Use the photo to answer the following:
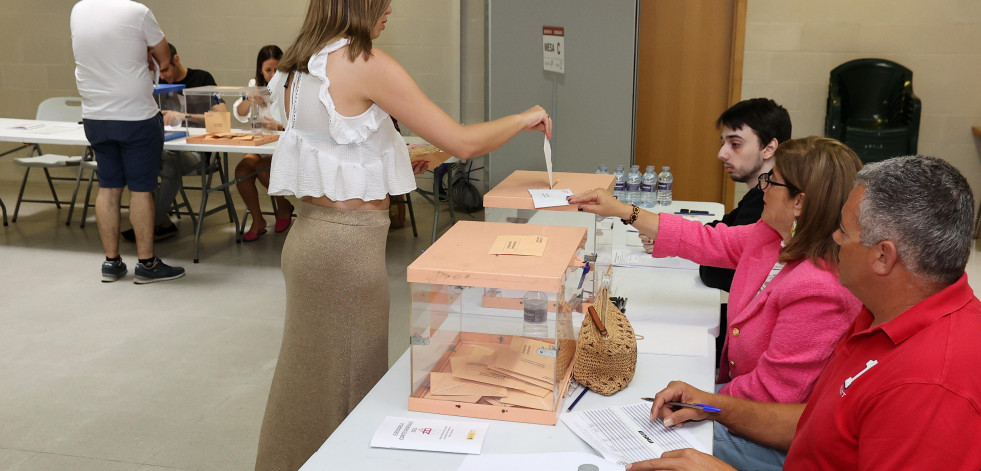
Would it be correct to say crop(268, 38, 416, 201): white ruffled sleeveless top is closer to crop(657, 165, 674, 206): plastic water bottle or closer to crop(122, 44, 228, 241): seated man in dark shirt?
crop(657, 165, 674, 206): plastic water bottle

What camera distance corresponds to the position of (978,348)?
117cm

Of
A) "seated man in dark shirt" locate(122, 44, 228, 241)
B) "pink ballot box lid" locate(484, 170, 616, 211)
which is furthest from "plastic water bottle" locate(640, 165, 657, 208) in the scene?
"seated man in dark shirt" locate(122, 44, 228, 241)

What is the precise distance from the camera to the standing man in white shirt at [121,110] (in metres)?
4.33

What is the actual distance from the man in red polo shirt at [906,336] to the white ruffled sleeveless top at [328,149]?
113cm

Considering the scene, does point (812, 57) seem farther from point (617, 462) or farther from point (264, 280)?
point (617, 462)

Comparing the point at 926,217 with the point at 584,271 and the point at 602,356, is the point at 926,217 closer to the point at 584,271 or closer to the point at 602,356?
the point at 602,356

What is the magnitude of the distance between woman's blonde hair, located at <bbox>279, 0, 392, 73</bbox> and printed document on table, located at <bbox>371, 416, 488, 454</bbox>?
2.85 ft

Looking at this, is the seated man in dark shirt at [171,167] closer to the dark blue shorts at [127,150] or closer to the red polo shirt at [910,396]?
the dark blue shorts at [127,150]

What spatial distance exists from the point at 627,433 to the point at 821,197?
28.9 inches

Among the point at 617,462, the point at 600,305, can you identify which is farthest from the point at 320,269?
the point at 617,462

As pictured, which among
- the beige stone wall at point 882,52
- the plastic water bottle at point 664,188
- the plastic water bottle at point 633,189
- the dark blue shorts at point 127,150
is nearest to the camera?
the plastic water bottle at point 633,189

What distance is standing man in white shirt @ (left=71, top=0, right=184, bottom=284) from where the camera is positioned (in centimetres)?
433

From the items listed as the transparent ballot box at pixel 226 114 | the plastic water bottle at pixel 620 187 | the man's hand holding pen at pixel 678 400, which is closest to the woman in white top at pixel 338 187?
Result: the man's hand holding pen at pixel 678 400

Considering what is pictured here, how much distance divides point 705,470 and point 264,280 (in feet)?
12.5
